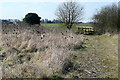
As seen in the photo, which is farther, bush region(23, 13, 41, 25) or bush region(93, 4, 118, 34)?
bush region(23, 13, 41, 25)

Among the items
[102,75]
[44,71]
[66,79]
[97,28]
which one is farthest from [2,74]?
[97,28]

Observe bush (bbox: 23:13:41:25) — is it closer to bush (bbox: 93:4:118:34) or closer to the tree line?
the tree line

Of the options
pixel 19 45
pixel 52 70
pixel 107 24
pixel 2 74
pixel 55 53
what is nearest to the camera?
pixel 2 74

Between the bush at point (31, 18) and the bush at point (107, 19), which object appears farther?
the bush at point (31, 18)

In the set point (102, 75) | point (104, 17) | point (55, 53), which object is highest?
point (104, 17)

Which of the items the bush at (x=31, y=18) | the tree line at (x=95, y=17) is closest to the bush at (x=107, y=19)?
the tree line at (x=95, y=17)

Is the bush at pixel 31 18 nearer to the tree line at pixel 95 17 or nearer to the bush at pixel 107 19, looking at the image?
the tree line at pixel 95 17

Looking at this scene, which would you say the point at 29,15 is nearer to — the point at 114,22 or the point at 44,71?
the point at 114,22

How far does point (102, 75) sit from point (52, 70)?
4.81 feet

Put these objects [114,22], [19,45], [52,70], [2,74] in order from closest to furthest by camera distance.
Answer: [2,74] < [52,70] < [19,45] < [114,22]

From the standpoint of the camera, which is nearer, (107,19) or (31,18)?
(107,19)

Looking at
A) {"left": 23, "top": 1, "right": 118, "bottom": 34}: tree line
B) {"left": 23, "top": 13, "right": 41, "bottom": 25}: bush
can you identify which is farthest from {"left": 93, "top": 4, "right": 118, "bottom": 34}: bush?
{"left": 23, "top": 13, "right": 41, "bottom": 25}: bush

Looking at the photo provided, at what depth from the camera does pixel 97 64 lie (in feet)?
25.2

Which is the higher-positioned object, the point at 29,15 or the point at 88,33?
the point at 29,15
